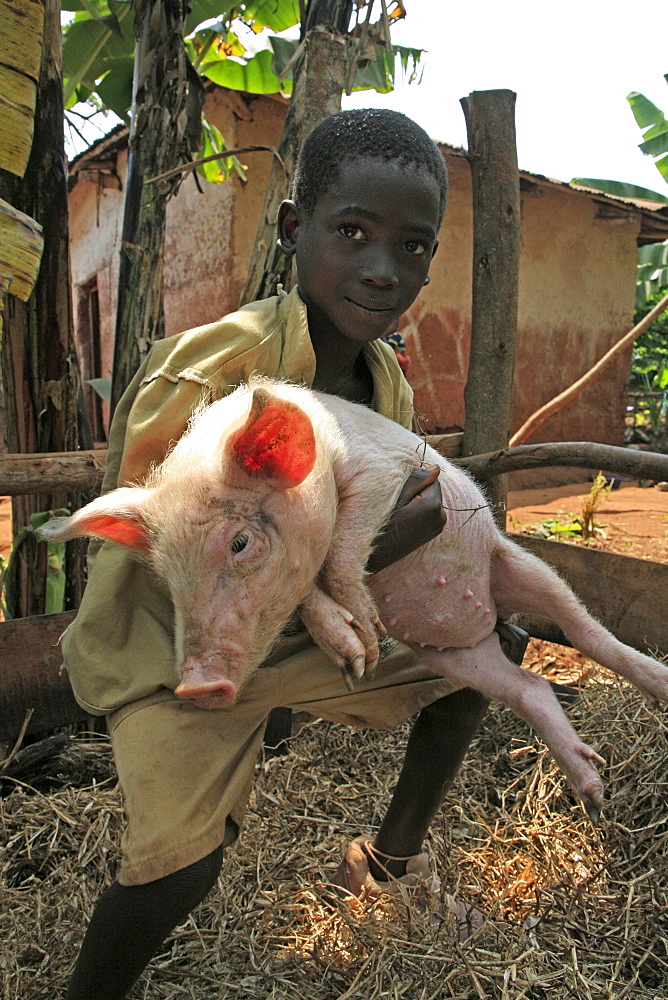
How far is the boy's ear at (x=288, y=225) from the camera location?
1995 millimetres

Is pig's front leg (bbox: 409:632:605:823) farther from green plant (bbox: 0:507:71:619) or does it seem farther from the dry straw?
green plant (bbox: 0:507:71:619)

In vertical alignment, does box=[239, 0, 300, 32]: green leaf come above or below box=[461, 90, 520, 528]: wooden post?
above

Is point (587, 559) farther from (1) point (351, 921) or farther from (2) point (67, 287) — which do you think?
(2) point (67, 287)

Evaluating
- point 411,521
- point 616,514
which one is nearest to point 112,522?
point 411,521

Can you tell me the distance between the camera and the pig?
155 cm

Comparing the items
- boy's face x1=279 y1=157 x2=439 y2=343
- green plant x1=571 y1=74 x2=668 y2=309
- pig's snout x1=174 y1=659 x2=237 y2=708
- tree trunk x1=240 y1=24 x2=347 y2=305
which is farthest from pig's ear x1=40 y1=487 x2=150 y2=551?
green plant x1=571 y1=74 x2=668 y2=309

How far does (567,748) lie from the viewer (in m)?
1.85

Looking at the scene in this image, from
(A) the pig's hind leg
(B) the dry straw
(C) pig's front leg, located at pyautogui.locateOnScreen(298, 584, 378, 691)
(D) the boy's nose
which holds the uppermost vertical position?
(D) the boy's nose

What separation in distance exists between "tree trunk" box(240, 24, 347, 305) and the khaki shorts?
1.66 m

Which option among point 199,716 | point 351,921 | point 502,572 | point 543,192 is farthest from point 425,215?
point 543,192

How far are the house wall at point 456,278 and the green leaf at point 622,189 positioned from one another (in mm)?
2329

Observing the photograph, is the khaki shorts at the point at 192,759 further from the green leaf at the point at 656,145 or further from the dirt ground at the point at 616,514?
the green leaf at the point at 656,145

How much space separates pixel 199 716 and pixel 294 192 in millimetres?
1364

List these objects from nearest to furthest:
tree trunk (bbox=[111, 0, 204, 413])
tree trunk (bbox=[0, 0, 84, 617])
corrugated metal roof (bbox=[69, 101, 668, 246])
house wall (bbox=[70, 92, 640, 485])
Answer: tree trunk (bbox=[0, 0, 84, 617])
tree trunk (bbox=[111, 0, 204, 413])
house wall (bbox=[70, 92, 640, 485])
corrugated metal roof (bbox=[69, 101, 668, 246])
